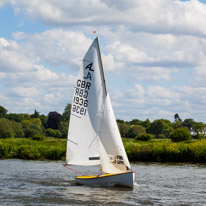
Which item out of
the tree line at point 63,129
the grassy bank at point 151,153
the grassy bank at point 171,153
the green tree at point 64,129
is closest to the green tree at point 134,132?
the tree line at point 63,129

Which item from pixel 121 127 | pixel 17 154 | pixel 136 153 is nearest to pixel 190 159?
pixel 136 153

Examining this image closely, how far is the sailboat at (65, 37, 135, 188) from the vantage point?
1292 inches

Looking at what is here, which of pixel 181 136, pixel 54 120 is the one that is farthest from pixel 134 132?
pixel 181 136

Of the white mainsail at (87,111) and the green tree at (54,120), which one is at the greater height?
the green tree at (54,120)

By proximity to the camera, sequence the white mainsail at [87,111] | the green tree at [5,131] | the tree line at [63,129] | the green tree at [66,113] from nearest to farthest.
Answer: the white mainsail at [87,111]
the tree line at [63,129]
the green tree at [5,131]
the green tree at [66,113]

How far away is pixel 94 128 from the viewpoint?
33656 millimetres

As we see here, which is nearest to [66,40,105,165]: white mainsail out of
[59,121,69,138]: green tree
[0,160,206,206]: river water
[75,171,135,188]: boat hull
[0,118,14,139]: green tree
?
[75,171,135,188]: boat hull

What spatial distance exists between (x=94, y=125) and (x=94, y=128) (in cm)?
23

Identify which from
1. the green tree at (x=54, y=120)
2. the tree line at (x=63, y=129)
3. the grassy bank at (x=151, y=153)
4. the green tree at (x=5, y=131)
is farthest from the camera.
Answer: the green tree at (x=54, y=120)

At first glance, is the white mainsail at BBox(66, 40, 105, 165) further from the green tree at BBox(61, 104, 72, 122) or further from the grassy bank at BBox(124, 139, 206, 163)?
the green tree at BBox(61, 104, 72, 122)

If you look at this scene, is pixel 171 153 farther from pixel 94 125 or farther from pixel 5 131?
pixel 5 131

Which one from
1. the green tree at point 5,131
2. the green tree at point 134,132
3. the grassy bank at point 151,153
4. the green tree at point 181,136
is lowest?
the grassy bank at point 151,153

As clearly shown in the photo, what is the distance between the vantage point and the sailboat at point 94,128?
32.8m

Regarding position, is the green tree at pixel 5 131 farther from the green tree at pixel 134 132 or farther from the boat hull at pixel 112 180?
the boat hull at pixel 112 180
